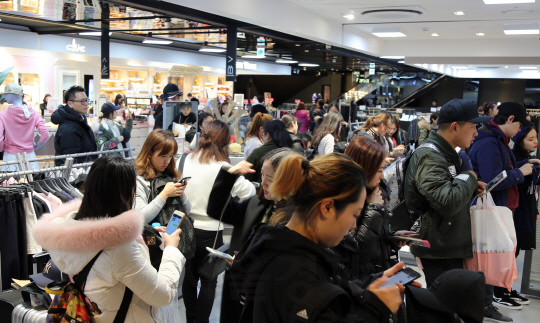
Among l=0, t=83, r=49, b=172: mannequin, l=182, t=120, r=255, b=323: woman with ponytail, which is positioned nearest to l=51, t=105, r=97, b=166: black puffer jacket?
l=0, t=83, r=49, b=172: mannequin

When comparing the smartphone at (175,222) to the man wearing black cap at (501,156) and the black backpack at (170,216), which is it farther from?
the man wearing black cap at (501,156)

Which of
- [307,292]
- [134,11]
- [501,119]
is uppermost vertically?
[134,11]

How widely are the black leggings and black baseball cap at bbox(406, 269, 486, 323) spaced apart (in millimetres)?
2051

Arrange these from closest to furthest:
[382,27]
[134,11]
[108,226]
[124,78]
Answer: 1. [108,226]
2. [134,11]
3. [382,27]
4. [124,78]

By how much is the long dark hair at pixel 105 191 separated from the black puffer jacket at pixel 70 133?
3.03 m

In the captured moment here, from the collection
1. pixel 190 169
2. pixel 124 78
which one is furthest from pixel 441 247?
pixel 124 78

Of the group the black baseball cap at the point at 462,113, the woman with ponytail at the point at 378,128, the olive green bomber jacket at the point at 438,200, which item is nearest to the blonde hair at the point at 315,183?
the olive green bomber jacket at the point at 438,200

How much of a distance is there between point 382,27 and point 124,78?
10.6m

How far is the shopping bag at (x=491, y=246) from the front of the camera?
117 inches

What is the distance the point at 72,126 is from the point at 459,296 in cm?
429

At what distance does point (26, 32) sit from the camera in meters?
12.9

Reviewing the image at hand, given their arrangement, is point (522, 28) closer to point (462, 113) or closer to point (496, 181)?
point (496, 181)

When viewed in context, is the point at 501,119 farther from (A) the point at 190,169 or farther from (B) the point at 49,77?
(B) the point at 49,77

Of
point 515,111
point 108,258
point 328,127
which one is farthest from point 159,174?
point 328,127
